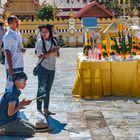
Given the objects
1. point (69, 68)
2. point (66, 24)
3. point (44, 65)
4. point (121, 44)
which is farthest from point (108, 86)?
point (66, 24)

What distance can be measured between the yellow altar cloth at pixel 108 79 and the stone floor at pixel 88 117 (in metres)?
0.23

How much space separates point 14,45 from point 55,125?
142 cm

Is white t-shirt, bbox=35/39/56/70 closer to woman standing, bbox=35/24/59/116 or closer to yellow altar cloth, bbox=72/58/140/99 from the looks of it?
woman standing, bbox=35/24/59/116

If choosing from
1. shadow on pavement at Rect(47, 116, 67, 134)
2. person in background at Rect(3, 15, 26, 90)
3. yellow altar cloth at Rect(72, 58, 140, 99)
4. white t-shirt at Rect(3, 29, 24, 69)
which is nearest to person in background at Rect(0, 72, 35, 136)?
shadow on pavement at Rect(47, 116, 67, 134)

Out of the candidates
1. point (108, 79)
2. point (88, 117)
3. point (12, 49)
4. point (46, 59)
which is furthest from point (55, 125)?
point (108, 79)

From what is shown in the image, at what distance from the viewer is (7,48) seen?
286 inches

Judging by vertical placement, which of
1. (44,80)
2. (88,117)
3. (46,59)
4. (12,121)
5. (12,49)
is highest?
(12,49)

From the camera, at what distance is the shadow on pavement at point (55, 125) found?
6.92 metres

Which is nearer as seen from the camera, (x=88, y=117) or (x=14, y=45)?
(x=14, y=45)

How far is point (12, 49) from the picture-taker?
24.2ft

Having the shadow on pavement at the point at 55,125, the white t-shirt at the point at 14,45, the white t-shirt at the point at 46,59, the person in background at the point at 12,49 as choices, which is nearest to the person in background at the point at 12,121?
the shadow on pavement at the point at 55,125

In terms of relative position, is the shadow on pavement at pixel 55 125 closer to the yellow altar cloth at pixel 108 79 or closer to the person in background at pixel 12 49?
the person in background at pixel 12 49

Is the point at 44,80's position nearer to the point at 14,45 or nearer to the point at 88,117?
the point at 14,45

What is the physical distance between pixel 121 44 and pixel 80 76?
1.29m
